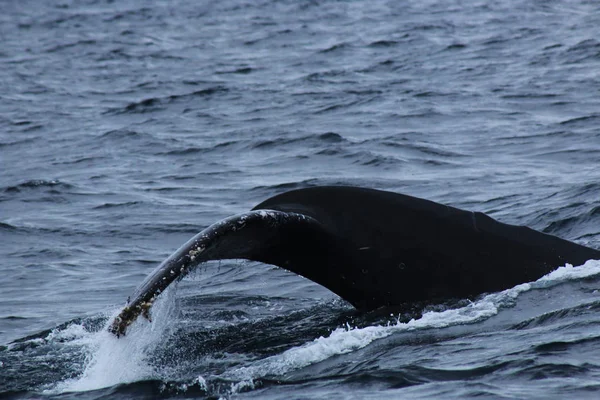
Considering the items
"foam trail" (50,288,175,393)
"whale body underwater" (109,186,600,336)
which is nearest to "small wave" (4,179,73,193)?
"foam trail" (50,288,175,393)

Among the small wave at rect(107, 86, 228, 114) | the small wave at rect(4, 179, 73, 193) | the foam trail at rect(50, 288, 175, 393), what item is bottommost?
the small wave at rect(4, 179, 73, 193)

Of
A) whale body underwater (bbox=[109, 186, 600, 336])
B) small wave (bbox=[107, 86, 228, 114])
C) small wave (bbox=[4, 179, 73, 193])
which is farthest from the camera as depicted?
small wave (bbox=[107, 86, 228, 114])

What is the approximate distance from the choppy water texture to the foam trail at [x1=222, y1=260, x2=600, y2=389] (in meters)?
0.01

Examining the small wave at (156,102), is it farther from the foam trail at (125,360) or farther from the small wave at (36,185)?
the foam trail at (125,360)

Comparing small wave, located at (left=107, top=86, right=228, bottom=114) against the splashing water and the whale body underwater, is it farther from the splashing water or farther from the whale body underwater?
the whale body underwater

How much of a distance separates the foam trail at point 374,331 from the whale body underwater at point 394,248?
56 millimetres

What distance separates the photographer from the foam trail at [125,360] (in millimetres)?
5902

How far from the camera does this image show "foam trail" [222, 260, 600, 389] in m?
6.14

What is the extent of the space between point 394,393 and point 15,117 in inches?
595

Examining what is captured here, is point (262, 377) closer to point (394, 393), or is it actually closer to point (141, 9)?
point (394, 393)

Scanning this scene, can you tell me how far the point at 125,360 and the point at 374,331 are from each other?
1317 mm

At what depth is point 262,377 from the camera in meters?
5.93

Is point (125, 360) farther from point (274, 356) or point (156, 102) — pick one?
point (156, 102)

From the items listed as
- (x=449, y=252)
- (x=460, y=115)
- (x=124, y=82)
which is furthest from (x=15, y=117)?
(x=449, y=252)
